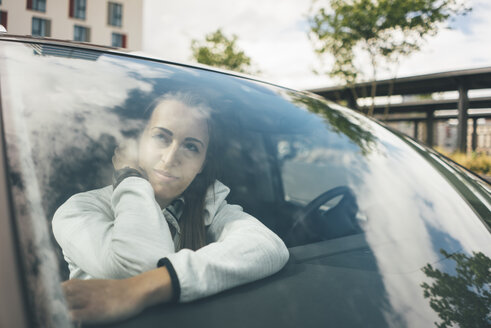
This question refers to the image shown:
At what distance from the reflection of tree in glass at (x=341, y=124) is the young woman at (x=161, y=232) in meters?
0.50

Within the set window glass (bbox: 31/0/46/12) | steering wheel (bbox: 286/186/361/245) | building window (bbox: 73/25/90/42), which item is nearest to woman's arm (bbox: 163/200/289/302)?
steering wheel (bbox: 286/186/361/245)

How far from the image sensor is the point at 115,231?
804 millimetres

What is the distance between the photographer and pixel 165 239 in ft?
2.71

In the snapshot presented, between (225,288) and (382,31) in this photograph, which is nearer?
(225,288)

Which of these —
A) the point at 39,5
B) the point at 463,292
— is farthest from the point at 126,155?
the point at 39,5

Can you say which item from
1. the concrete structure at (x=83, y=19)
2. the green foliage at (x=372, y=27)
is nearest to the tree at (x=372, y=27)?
the green foliage at (x=372, y=27)

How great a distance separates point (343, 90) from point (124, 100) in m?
14.7

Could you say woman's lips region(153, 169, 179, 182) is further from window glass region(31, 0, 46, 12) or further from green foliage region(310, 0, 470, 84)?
window glass region(31, 0, 46, 12)

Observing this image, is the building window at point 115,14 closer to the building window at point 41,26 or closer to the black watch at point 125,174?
the building window at point 41,26

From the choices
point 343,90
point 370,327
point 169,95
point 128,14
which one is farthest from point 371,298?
point 128,14

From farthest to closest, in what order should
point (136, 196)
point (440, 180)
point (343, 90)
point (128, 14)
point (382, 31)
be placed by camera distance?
1. point (128, 14)
2. point (343, 90)
3. point (382, 31)
4. point (440, 180)
5. point (136, 196)

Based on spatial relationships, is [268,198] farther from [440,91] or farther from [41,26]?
[41,26]

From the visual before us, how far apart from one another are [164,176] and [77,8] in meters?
35.6

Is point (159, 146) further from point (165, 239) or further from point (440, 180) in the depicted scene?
point (440, 180)
